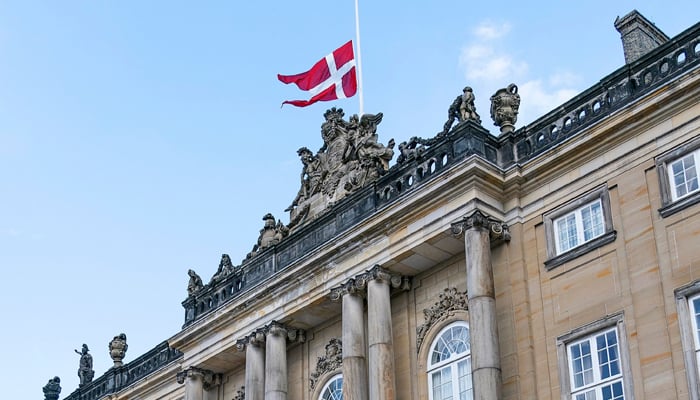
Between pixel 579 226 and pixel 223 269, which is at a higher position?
pixel 223 269

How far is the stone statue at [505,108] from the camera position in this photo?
23984mm

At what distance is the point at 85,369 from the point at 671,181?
23436 mm

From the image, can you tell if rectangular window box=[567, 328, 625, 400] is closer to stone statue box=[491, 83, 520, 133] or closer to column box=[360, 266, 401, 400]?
column box=[360, 266, 401, 400]

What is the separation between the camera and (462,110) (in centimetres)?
2403

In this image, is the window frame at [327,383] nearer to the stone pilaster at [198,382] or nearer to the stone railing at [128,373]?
the stone pilaster at [198,382]

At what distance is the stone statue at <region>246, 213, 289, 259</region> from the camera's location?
28344 millimetres

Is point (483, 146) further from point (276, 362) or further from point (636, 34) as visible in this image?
point (276, 362)

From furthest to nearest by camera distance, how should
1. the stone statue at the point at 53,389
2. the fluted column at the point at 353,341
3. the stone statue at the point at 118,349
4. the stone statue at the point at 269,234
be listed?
the stone statue at the point at 53,389, the stone statue at the point at 118,349, the stone statue at the point at 269,234, the fluted column at the point at 353,341

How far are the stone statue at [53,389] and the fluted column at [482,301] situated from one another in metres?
23.1

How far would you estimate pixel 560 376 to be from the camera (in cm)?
2045

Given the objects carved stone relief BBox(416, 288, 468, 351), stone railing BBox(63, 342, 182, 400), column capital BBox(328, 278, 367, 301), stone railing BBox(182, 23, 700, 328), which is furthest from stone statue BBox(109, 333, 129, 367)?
carved stone relief BBox(416, 288, 468, 351)

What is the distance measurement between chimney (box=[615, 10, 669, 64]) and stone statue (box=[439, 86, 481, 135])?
13.7 feet

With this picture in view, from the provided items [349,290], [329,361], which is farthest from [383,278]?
[329,361]

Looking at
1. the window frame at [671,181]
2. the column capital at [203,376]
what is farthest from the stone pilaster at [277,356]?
the window frame at [671,181]
